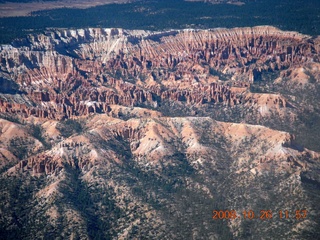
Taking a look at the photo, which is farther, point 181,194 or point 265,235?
point 181,194

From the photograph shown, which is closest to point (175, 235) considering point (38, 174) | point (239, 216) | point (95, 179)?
point (239, 216)

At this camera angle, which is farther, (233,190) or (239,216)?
(233,190)

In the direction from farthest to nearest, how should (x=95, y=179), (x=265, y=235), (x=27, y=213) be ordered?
(x=95, y=179) → (x=27, y=213) → (x=265, y=235)

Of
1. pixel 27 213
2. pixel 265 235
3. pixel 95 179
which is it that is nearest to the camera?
pixel 265 235

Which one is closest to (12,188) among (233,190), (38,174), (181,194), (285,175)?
(38,174)

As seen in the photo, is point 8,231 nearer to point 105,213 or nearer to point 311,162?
point 105,213

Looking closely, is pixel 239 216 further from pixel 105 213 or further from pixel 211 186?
pixel 105 213
